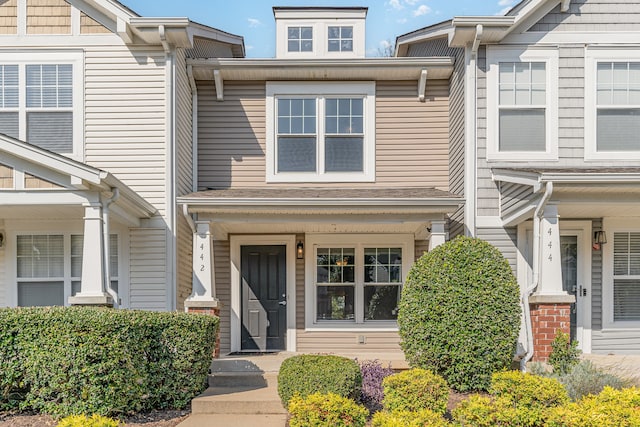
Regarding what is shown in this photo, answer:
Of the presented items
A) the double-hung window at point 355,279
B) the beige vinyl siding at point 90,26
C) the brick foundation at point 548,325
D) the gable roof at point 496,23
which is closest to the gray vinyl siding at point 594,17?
the gable roof at point 496,23

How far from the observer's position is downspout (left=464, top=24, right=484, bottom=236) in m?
8.81

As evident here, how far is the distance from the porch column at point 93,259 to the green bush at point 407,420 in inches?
167

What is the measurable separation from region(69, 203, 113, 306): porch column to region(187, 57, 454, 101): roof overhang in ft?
11.8

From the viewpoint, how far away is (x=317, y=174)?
9.88m

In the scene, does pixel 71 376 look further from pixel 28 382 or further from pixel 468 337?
pixel 468 337

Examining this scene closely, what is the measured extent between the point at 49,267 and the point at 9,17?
13.3 feet

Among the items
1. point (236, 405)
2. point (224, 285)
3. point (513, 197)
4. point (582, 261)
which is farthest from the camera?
point (224, 285)

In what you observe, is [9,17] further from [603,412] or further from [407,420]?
[603,412]

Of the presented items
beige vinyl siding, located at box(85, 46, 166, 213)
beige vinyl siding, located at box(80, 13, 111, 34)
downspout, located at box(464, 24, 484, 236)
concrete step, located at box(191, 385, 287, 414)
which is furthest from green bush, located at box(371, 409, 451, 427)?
beige vinyl siding, located at box(80, 13, 111, 34)

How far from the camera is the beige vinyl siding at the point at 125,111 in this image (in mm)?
8852

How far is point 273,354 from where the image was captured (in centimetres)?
956

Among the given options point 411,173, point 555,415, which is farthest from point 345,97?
point 555,415

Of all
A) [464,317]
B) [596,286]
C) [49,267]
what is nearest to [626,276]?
[596,286]

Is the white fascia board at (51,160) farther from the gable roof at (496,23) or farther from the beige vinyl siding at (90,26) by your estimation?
the gable roof at (496,23)
